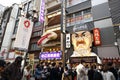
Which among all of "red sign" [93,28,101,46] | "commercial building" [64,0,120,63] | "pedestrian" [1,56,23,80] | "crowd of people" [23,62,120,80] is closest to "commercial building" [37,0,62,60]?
"commercial building" [64,0,120,63]

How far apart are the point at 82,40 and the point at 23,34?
7.23 m

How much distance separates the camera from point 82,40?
12938mm

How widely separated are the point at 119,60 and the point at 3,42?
2225 cm


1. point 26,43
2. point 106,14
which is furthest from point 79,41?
point 26,43

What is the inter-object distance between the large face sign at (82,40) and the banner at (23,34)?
654 centimetres

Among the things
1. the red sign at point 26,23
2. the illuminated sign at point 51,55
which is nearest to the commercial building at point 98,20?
the illuminated sign at point 51,55

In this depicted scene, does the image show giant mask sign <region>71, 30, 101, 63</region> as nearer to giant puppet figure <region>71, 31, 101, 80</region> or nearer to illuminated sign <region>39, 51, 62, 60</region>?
giant puppet figure <region>71, 31, 101, 80</region>

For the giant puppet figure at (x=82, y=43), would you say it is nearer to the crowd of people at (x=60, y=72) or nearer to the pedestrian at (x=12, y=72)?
the crowd of people at (x=60, y=72)

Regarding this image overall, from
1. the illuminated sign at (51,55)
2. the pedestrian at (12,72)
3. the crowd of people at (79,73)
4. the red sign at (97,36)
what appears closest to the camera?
the pedestrian at (12,72)

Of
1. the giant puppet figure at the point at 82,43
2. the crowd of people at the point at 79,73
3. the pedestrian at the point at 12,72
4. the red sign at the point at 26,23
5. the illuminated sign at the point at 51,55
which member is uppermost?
the red sign at the point at 26,23

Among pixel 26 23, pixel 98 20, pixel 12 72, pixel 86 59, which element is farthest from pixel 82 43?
pixel 12 72

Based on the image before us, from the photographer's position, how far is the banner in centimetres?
687

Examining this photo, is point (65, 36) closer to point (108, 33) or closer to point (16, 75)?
point (108, 33)

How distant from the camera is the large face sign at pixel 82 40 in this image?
12330 millimetres
